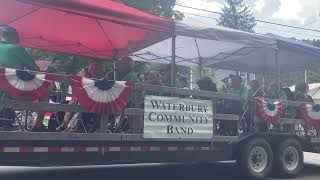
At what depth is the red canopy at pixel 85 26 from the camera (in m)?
7.31

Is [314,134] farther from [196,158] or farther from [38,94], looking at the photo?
[38,94]

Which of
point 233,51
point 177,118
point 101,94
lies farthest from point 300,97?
point 101,94

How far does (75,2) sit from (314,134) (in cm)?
644

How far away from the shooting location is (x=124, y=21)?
299 inches

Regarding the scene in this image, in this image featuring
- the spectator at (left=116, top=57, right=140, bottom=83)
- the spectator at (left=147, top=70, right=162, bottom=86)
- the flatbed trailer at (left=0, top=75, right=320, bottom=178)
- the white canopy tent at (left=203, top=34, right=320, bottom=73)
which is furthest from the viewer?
the white canopy tent at (left=203, top=34, right=320, bottom=73)

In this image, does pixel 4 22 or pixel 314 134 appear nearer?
pixel 4 22

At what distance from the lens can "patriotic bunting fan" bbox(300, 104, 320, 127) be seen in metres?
10.4

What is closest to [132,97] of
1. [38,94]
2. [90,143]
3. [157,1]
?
[90,143]

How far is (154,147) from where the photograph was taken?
8008 millimetres

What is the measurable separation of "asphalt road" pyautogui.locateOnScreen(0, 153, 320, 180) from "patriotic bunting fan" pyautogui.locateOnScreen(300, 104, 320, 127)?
1186 mm

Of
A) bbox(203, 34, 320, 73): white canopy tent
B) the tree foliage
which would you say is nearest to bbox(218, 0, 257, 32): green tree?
the tree foliage

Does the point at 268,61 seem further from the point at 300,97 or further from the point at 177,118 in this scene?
the point at 177,118

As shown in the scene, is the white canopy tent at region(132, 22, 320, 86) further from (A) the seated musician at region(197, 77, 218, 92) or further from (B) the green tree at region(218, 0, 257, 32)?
(B) the green tree at region(218, 0, 257, 32)

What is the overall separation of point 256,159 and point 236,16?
54753 mm
